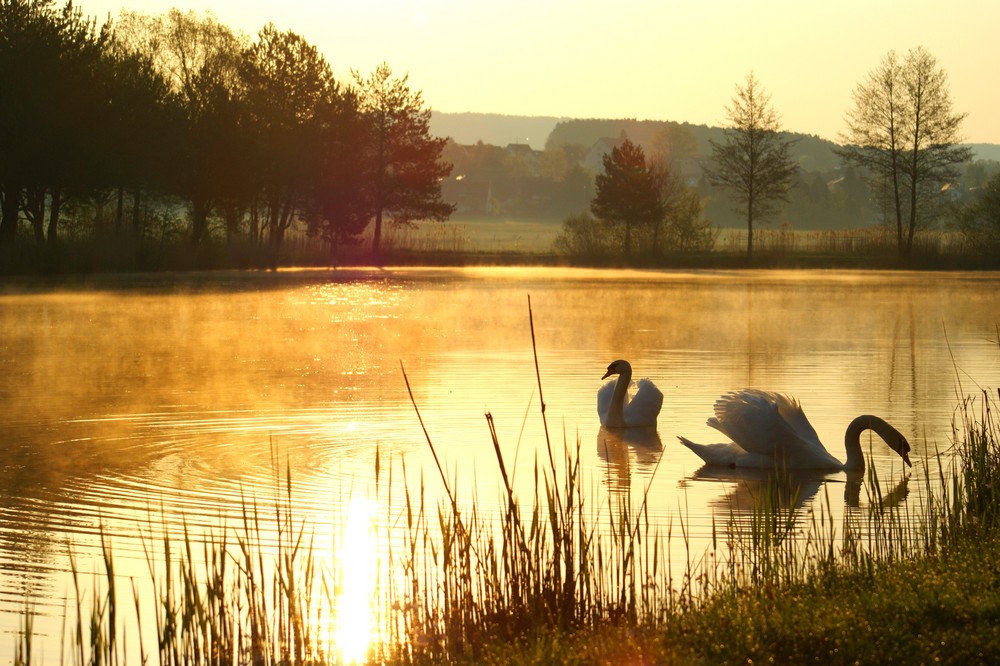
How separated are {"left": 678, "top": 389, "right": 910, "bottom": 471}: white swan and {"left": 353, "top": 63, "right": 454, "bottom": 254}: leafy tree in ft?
209

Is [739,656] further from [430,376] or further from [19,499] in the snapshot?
[430,376]

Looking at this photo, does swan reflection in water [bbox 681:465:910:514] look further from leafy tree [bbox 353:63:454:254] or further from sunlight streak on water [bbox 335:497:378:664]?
leafy tree [bbox 353:63:454:254]

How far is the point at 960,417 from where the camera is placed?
13.6 meters

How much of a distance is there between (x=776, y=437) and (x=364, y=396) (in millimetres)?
5681

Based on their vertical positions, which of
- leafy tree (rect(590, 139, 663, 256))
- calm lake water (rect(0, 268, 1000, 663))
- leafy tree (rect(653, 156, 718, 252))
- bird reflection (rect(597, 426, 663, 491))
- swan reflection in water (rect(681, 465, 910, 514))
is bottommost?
swan reflection in water (rect(681, 465, 910, 514))

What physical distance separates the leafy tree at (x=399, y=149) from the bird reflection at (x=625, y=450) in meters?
62.0

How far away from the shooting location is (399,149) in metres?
75.1

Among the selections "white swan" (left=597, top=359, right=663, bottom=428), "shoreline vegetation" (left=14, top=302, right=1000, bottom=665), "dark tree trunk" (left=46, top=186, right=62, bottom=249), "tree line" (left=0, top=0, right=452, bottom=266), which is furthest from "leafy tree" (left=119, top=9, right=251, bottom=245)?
"shoreline vegetation" (left=14, top=302, right=1000, bottom=665)

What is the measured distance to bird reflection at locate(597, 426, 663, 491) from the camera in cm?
1098

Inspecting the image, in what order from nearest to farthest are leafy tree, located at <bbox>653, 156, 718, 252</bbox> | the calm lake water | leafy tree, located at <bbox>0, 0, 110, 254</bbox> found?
the calm lake water
leafy tree, located at <bbox>0, 0, 110, 254</bbox>
leafy tree, located at <bbox>653, 156, 718, 252</bbox>

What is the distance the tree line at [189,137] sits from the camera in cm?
4322

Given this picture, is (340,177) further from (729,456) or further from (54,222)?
(729,456)

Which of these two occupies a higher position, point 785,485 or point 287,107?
point 287,107

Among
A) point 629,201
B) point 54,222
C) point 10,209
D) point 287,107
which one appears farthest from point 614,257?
point 10,209
